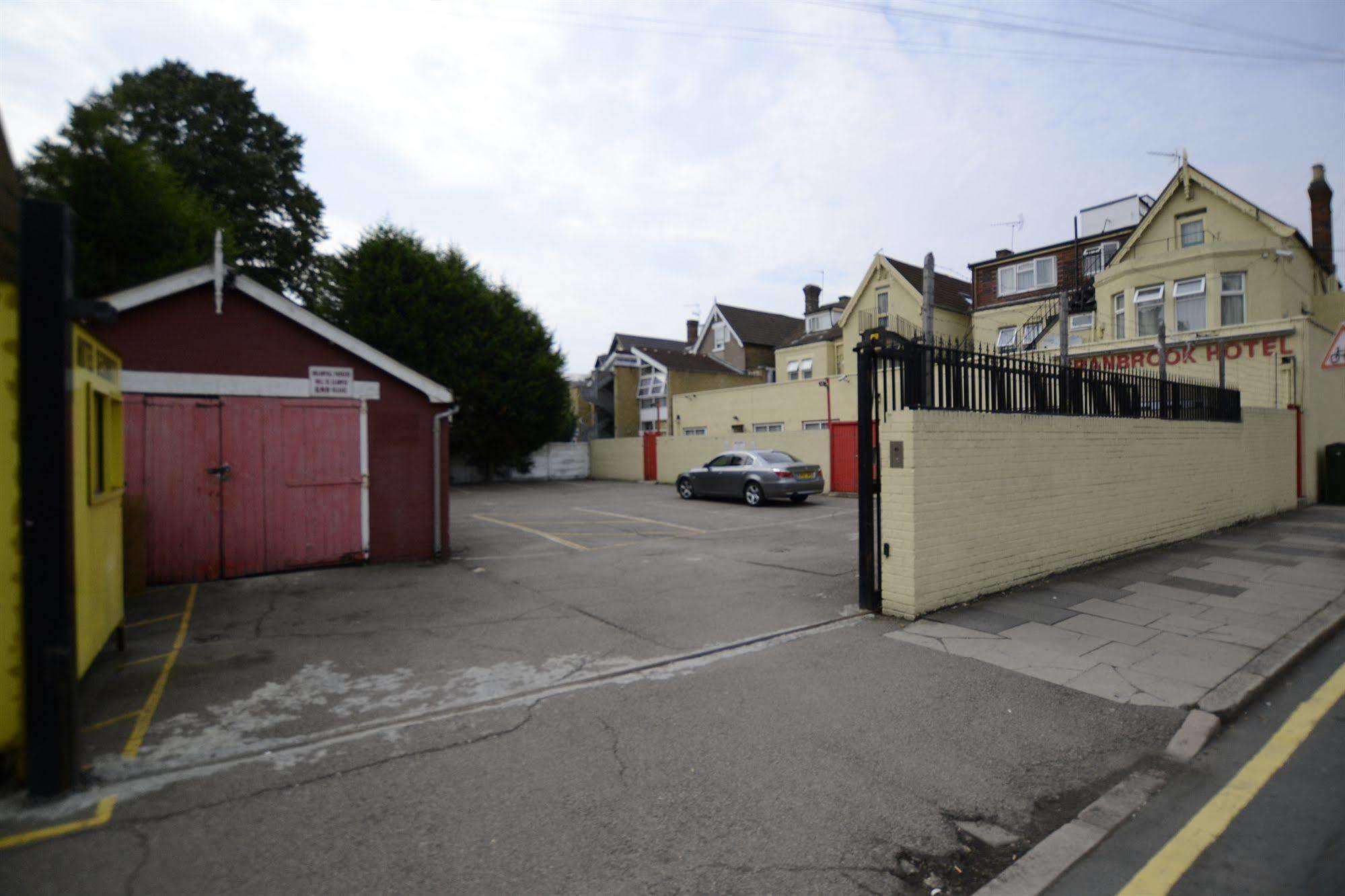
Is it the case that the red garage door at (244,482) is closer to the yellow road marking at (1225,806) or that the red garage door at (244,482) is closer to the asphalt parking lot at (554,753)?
the asphalt parking lot at (554,753)

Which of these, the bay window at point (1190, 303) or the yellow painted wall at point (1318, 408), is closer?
the yellow painted wall at point (1318, 408)

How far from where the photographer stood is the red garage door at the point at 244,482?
320 inches

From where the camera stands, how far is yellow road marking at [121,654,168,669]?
531cm

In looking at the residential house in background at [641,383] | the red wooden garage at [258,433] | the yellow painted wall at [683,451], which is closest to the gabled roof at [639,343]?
the residential house in background at [641,383]

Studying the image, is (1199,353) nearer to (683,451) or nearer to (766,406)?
(766,406)

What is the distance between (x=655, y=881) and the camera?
2.67m

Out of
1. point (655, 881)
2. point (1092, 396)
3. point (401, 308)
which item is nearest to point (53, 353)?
point (655, 881)

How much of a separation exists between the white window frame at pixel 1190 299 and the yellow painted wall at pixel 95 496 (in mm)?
24305

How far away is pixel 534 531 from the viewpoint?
1384 cm

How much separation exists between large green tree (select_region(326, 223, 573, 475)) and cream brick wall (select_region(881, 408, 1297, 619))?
79.2ft

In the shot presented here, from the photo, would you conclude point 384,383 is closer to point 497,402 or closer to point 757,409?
point 497,402

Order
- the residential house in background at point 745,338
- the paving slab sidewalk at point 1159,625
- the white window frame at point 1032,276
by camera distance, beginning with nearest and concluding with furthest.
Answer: the paving slab sidewalk at point 1159,625 < the white window frame at point 1032,276 < the residential house in background at point 745,338

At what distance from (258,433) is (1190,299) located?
2431 cm

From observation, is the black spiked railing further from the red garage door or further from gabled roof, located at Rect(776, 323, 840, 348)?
gabled roof, located at Rect(776, 323, 840, 348)
